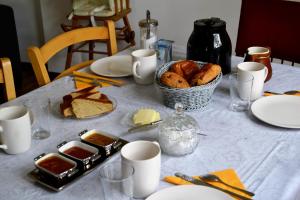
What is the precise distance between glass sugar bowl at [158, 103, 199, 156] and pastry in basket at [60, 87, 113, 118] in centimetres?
25

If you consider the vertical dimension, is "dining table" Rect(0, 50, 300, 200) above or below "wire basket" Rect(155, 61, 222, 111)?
below

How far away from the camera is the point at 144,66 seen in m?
1.37

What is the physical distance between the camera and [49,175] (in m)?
0.92

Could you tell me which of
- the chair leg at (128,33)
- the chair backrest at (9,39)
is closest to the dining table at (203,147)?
the chair leg at (128,33)

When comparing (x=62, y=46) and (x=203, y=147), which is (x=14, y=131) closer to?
(x=203, y=147)

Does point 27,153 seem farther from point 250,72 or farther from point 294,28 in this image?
point 294,28

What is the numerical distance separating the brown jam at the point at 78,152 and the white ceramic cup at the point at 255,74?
1.75 feet

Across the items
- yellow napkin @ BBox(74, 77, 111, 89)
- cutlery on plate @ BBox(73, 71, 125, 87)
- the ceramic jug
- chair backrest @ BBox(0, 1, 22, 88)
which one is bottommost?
chair backrest @ BBox(0, 1, 22, 88)

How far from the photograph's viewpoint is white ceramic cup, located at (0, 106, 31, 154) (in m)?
0.99

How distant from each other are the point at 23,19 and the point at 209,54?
244 cm

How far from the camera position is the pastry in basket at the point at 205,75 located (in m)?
1.21

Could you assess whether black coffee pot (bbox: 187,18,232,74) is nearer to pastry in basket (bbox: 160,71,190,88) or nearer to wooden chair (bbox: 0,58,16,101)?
pastry in basket (bbox: 160,71,190,88)

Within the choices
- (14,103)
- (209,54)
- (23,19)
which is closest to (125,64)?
(209,54)

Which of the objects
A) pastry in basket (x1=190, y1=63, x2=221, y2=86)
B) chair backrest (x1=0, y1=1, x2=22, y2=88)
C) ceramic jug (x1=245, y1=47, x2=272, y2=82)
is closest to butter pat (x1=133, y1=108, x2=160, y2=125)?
pastry in basket (x1=190, y1=63, x2=221, y2=86)
